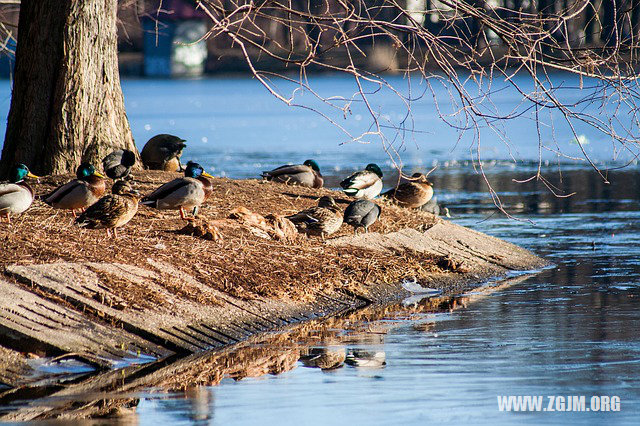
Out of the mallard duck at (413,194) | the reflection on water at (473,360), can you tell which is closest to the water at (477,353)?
the reflection on water at (473,360)

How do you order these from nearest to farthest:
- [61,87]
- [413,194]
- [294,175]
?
[61,87] < [413,194] < [294,175]

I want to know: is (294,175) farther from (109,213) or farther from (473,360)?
(473,360)

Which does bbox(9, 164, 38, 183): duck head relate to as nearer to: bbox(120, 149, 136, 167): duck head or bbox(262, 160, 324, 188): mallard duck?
bbox(120, 149, 136, 167): duck head

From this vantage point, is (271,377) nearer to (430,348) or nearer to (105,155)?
(430,348)

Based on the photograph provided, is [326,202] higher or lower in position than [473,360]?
higher

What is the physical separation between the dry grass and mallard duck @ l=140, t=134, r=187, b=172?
6.30 feet

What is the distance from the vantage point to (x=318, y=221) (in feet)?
40.3

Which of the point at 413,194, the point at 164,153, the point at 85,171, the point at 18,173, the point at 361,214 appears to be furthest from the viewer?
the point at 413,194

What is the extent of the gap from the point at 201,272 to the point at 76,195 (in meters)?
2.08

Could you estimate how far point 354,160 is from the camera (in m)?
30.0

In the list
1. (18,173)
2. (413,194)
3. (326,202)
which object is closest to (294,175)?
(413,194)

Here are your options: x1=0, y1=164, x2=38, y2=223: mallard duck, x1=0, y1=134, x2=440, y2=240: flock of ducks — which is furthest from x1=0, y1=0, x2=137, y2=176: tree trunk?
x1=0, y1=164, x2=38, y2=223: mallard duck

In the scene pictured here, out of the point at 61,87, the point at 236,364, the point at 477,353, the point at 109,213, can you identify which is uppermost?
the point at 61,87

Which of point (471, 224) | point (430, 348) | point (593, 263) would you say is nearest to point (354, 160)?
point (471, 224)
